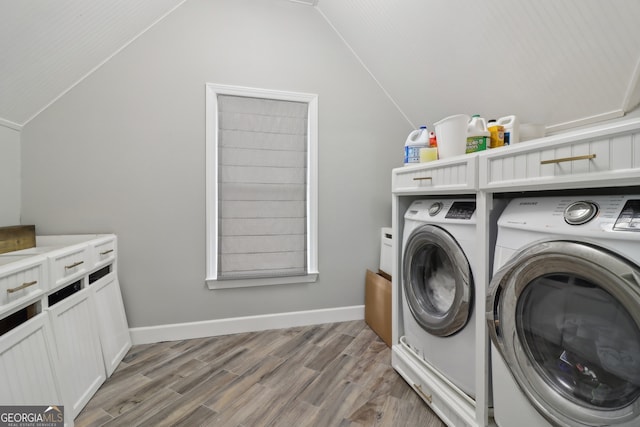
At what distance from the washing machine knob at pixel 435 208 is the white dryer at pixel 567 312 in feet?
1.15

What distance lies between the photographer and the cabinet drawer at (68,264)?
1.27m

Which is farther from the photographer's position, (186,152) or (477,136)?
(186,152)

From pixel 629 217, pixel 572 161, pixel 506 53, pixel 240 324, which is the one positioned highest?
pixel 506 53

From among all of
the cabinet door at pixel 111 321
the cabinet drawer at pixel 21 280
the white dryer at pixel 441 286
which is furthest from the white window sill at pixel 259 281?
the cabinet drawer at pixel 21 280

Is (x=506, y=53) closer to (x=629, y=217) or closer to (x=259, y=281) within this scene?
(x=629, y=217)

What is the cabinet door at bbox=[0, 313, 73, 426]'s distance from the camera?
1.01 meters

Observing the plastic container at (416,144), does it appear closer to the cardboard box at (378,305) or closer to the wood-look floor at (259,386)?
the cardboard box at (378,305)

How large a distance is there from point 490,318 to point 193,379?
1.58 metres

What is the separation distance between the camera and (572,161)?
82cm

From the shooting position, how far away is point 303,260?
229cm

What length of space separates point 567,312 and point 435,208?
0.66m

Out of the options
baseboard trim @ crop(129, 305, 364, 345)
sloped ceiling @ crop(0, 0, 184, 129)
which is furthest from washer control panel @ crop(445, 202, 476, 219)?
sloped ceiling @ crop(0, 0, 184, 129)

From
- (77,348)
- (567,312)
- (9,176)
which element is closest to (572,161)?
(567,312)

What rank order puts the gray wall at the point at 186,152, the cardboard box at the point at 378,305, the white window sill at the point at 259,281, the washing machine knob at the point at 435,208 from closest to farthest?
the washing machine knob at the point at 435,208, the gray wall at the point at 186,152, the cardboard box at the point at 378,305, the white window sill at the point at 259,281
